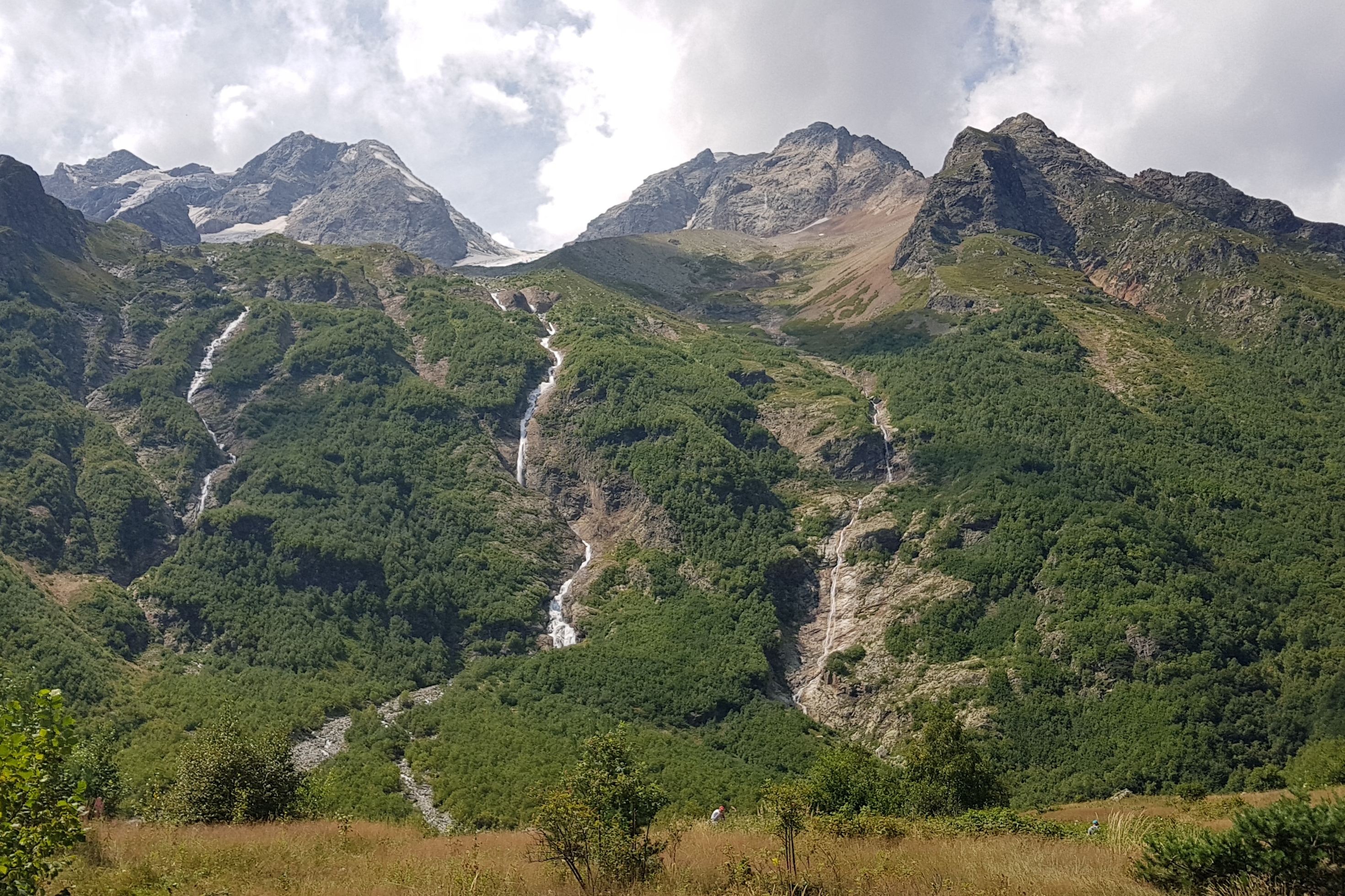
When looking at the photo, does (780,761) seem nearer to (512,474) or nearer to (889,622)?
(889,622)

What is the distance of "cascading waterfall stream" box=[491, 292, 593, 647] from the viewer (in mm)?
123875

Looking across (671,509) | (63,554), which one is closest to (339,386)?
(63,554)

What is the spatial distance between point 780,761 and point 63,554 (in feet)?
358

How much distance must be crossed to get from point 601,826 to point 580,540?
13064 cm

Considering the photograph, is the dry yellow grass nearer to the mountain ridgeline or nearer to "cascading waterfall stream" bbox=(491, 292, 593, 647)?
the mountain ridgeline

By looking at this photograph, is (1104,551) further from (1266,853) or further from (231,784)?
(231,784)

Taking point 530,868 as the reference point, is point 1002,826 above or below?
below

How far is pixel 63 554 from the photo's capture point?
395ft

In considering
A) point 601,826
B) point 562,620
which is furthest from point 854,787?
point 562,620

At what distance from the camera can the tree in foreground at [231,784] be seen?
38.1m

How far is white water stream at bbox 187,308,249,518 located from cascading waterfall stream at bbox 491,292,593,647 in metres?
54.4

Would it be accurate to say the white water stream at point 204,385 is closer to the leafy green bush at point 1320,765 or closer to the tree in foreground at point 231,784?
the tree in foreground at point 231,784

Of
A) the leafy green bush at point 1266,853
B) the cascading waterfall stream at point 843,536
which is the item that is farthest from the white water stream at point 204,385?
the leafy green bush at point 1266,853

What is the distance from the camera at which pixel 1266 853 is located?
15.2 m
